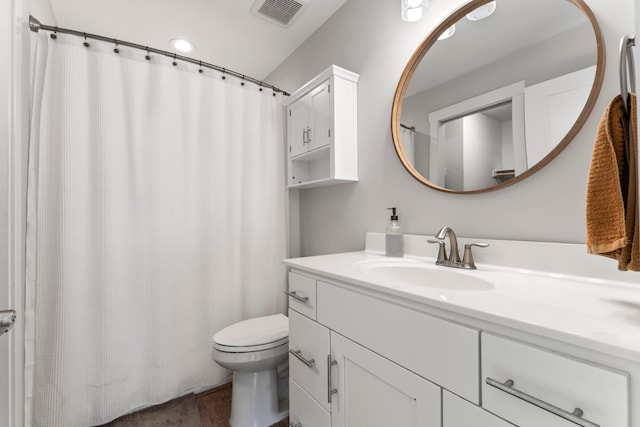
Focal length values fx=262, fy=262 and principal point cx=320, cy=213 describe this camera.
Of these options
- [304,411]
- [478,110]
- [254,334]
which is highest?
[478,110]

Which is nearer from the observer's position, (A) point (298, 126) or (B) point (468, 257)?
(B) point (468, 257)

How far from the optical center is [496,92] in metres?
0.98

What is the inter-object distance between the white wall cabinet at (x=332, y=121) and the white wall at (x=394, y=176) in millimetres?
58

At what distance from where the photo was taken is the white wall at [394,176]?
2.62 feet

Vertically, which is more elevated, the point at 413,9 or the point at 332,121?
the point at 413,9

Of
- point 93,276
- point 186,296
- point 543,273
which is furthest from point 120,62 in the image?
point 543,273

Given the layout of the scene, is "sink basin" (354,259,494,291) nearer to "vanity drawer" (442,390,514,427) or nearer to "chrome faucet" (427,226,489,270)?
"chrome faucet" (427,226,489,270)

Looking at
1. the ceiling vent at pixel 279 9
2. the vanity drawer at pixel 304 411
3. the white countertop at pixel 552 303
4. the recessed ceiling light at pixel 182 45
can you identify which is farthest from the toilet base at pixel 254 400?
the recessed ceiling light at pixel 182 45

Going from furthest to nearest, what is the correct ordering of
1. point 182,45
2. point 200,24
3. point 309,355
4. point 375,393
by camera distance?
point 182,45, point 200,24, point 309,355, point 375,393

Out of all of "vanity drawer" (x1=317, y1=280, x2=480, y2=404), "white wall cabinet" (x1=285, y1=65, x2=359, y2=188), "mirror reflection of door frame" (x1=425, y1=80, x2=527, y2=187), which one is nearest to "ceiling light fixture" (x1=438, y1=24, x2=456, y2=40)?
"mirror reflection of door frame" (x1=425, y1=80, x2=527, y2=187)

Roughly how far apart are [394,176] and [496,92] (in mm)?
529

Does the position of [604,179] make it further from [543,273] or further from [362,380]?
[362,380]

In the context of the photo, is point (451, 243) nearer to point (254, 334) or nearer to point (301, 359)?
point (301, 359)

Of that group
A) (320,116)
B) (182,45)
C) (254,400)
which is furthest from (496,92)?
(182,45)
